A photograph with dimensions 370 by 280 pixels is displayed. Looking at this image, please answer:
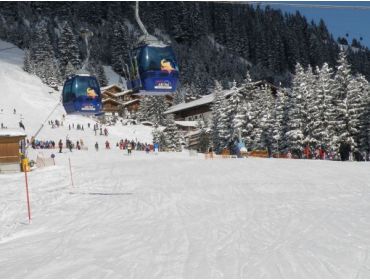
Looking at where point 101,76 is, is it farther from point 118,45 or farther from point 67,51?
point 118,45

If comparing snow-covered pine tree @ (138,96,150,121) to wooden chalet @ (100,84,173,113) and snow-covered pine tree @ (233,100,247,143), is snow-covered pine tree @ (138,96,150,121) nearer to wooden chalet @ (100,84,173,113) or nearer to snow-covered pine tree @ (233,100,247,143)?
wooden chalet @ (100,84,173,113)

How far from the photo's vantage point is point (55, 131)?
57.1 meters

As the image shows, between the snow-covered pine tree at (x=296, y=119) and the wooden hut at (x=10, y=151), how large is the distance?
2293cm

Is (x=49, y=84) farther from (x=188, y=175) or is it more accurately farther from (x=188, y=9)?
(x=188, y=9)

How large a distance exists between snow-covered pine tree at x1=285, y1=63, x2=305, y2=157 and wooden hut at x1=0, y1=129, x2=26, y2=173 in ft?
75.2

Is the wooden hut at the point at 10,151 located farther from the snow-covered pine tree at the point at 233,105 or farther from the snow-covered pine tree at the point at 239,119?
the snow-covered pine tree at the point at 233,105

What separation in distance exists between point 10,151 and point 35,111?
1476 inches

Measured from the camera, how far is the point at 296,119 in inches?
1667

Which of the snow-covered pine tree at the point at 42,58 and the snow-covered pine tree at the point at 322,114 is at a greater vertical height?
the snow-covered pine tree at the point at 42,58

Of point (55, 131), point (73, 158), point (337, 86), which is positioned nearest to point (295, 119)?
point (337, 86)

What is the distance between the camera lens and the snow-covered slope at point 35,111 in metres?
56.6

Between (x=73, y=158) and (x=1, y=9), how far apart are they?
360 feet

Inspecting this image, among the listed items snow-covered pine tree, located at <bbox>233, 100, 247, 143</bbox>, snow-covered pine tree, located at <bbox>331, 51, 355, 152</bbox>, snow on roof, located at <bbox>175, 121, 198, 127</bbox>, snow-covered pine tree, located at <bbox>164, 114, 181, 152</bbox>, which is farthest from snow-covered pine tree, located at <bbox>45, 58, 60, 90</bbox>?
snow-covered pine tree, located at <bbox>331, 51, 355, 152</bbox>

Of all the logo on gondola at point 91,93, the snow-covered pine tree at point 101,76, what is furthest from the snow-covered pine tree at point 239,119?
the snow-covered pine tree at point 101,76
